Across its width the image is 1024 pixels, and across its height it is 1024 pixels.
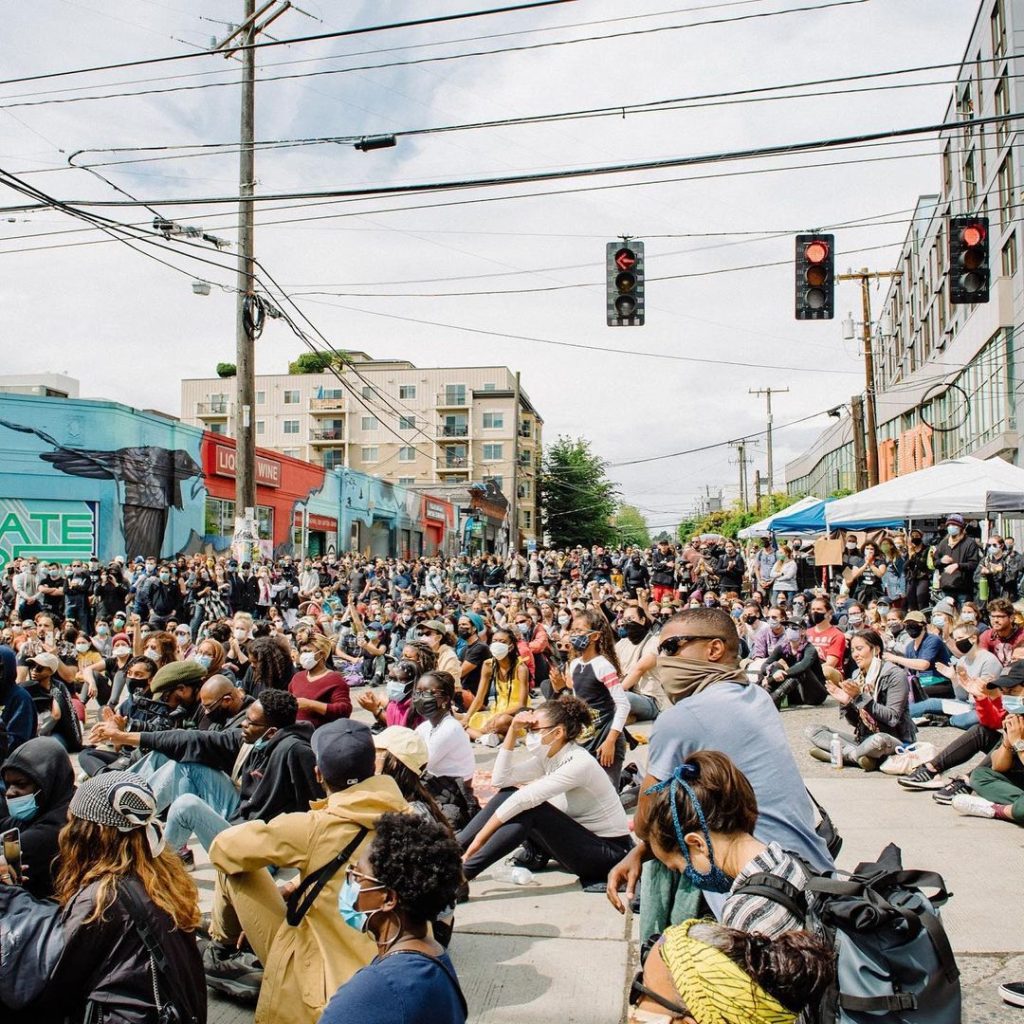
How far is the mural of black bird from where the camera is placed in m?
25.5

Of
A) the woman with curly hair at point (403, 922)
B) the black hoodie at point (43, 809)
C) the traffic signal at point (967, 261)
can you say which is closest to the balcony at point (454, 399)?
the traffic signal at point (967, 261)

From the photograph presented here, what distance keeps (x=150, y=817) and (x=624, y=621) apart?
982 cm

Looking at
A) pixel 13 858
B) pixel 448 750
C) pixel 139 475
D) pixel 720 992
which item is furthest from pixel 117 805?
pixel 139 475

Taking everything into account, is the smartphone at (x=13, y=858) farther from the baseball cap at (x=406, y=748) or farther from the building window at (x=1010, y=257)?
the building window at (x=1010, y=257)

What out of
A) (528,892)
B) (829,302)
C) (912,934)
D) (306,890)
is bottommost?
→ (528,892)

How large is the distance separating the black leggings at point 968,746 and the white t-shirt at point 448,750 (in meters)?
4.18

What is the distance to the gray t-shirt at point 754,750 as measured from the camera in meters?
3.13

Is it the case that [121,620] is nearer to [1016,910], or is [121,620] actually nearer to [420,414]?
[1016,910]

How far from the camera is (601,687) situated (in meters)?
7.77

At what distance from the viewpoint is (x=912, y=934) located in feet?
7.91

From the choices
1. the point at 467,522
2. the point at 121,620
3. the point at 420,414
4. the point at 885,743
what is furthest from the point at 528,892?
the point at 420,414

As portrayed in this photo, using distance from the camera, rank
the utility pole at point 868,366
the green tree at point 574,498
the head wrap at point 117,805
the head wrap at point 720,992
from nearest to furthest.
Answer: the head wrap at point 720,992 → the head wrap at point 117,805 → the utility pole at point 868,366 → the green tree at point 574,498

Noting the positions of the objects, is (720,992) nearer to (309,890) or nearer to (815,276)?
(309,890)

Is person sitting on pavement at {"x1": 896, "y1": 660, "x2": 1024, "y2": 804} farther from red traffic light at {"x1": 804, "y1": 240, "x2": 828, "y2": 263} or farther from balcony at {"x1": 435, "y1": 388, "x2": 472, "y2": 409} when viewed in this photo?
balcony at {"x1": 435, "y1": 388, "x2": 472, "y2": 409}
